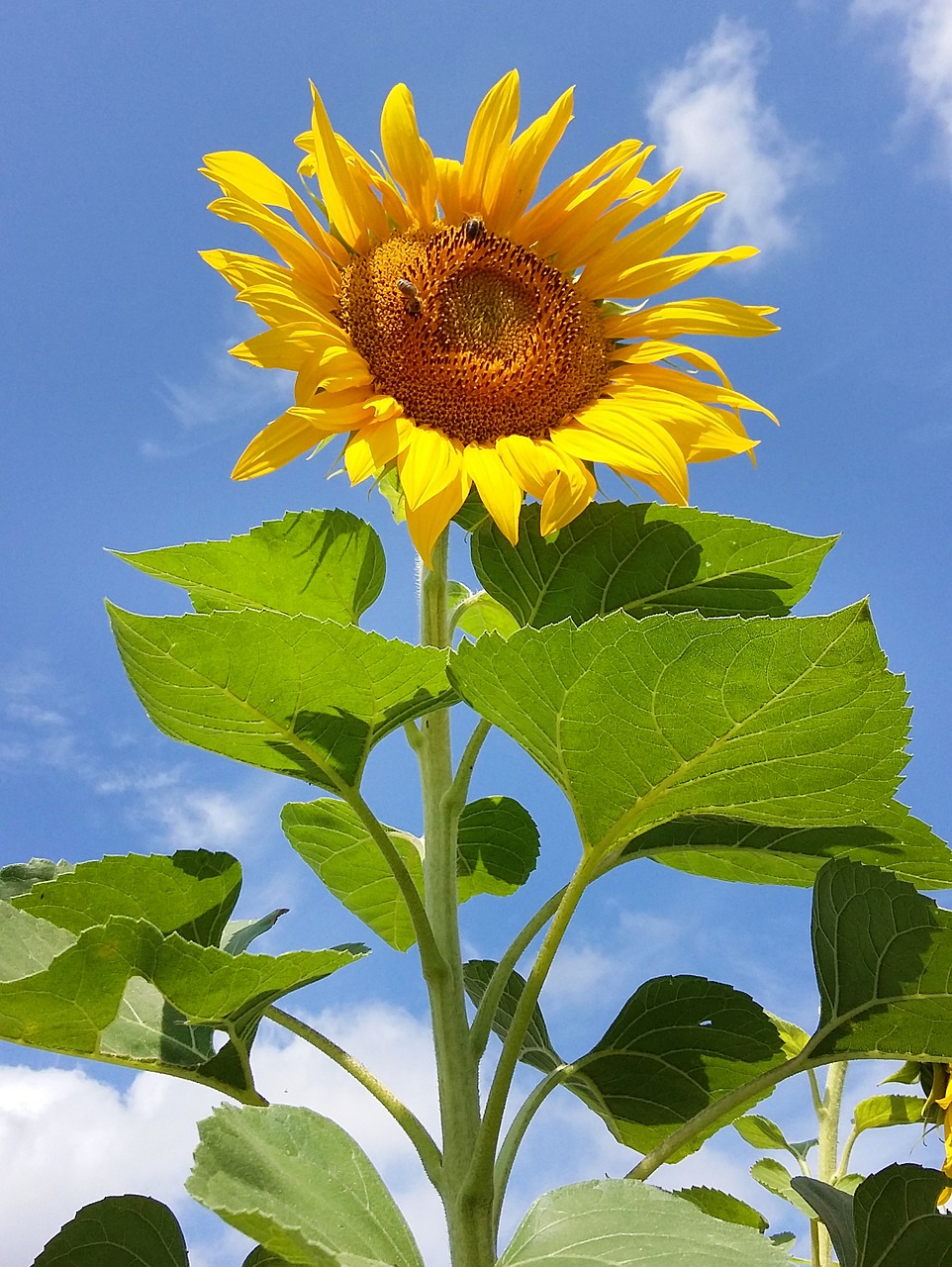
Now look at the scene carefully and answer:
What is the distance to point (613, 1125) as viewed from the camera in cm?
146

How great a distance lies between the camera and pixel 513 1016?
4.79 feet

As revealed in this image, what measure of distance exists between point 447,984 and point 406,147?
3.20 ft

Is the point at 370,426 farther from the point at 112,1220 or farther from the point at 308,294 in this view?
the point at 112,1220

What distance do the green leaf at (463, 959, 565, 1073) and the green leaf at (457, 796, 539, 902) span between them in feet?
0.37

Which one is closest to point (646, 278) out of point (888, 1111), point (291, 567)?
point (291, 567)

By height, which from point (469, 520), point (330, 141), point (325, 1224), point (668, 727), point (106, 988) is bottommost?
point (325, 1224)

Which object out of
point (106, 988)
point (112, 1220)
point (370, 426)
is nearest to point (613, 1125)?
point (112, 1220)

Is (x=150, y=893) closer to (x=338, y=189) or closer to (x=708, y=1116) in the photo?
(x=708, y=1116)

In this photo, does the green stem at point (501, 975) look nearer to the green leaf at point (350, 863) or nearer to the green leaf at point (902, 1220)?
the green leaf at point (350, 863)

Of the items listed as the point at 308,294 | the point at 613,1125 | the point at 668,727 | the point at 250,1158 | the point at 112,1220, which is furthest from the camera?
the point at 613,1125

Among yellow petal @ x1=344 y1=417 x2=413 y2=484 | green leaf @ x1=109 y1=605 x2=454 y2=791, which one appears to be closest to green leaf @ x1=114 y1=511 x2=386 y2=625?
yellow petal @ x1=344 y1=417 x2=413 y2=484

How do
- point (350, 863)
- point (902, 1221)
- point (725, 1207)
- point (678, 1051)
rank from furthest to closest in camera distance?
point (725, 1207), point (350, 863), point (678, 1051), point (902, 1221)

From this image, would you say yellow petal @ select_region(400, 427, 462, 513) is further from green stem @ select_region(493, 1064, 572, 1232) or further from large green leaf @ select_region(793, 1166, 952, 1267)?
large green leaf @ select_region(793, 1166, 952, 1267)

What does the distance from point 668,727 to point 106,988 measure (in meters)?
0.54
